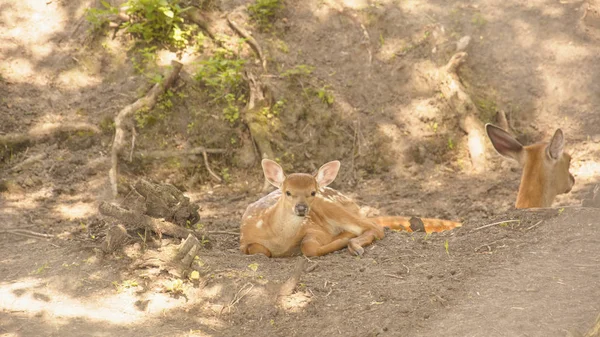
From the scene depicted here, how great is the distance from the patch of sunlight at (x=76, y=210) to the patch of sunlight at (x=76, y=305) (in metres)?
2.84

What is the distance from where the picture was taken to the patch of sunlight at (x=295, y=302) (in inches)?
219

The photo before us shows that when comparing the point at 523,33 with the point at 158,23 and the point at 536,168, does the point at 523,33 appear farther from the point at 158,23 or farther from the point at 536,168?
the point at 158,23

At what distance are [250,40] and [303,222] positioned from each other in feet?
14.0

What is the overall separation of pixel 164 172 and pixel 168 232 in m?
3.21

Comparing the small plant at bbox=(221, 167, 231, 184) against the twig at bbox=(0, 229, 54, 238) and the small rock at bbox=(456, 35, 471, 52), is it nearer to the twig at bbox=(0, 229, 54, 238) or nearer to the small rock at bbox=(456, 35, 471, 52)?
the twig at bbox=(0, 229, 54, 238)

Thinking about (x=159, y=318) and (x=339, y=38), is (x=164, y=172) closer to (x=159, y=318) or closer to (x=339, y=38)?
(x=339, y=38)

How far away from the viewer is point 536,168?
25.6ft

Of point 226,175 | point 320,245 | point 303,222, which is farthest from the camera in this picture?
point 226,175

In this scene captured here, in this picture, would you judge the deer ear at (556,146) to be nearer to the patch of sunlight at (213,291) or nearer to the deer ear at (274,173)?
the deer ear at (274,173)

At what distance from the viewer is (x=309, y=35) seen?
11.4m

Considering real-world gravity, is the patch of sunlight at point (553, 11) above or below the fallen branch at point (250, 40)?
above

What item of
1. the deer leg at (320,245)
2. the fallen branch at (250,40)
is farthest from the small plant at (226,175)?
the deer leg at (320,245)

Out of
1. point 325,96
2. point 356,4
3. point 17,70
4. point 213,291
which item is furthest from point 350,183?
point 17,70

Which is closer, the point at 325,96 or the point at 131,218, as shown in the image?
the point at 131,218
